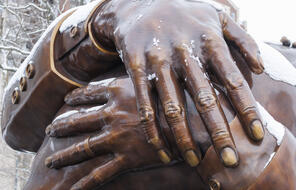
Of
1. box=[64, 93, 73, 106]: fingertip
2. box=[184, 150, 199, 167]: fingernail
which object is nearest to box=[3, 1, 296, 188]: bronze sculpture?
box=[184, 150, 199, 167]: fingernail

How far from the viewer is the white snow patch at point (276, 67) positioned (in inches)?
57.8

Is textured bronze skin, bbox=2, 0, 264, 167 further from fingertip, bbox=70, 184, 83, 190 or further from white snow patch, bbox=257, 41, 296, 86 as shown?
fingertip, bbox=70, 184, 83, 190

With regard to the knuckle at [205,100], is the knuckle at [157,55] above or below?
above

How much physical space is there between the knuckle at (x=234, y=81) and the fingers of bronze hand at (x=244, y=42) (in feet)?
0.55

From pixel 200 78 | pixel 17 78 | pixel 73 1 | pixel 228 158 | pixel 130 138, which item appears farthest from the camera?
pixel 73 1

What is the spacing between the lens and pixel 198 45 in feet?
3.78

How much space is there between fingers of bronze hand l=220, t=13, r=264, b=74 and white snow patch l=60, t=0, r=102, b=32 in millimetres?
544

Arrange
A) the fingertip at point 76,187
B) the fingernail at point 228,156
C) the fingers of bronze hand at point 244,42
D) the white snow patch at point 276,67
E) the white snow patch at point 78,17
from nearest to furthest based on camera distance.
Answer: the fingernail at point 228,156, the fingers of bronze hand at point 244,42, the fingertip at point 76,187, the white snow patch at point 276,67, the white snow patch at point 78,17

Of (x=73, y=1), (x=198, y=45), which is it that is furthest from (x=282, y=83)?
(x=73, y=1)

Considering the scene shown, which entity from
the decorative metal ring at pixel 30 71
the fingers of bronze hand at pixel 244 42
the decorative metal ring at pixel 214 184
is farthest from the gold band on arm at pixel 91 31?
the decorative metal ring at pixel 214 184

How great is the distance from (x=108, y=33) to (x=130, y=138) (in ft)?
1.31

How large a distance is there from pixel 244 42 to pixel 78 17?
706 mm

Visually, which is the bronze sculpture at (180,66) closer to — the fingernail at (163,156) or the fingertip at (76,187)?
the fingernail at (163,156)

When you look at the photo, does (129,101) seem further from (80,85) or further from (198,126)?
(80,85)
